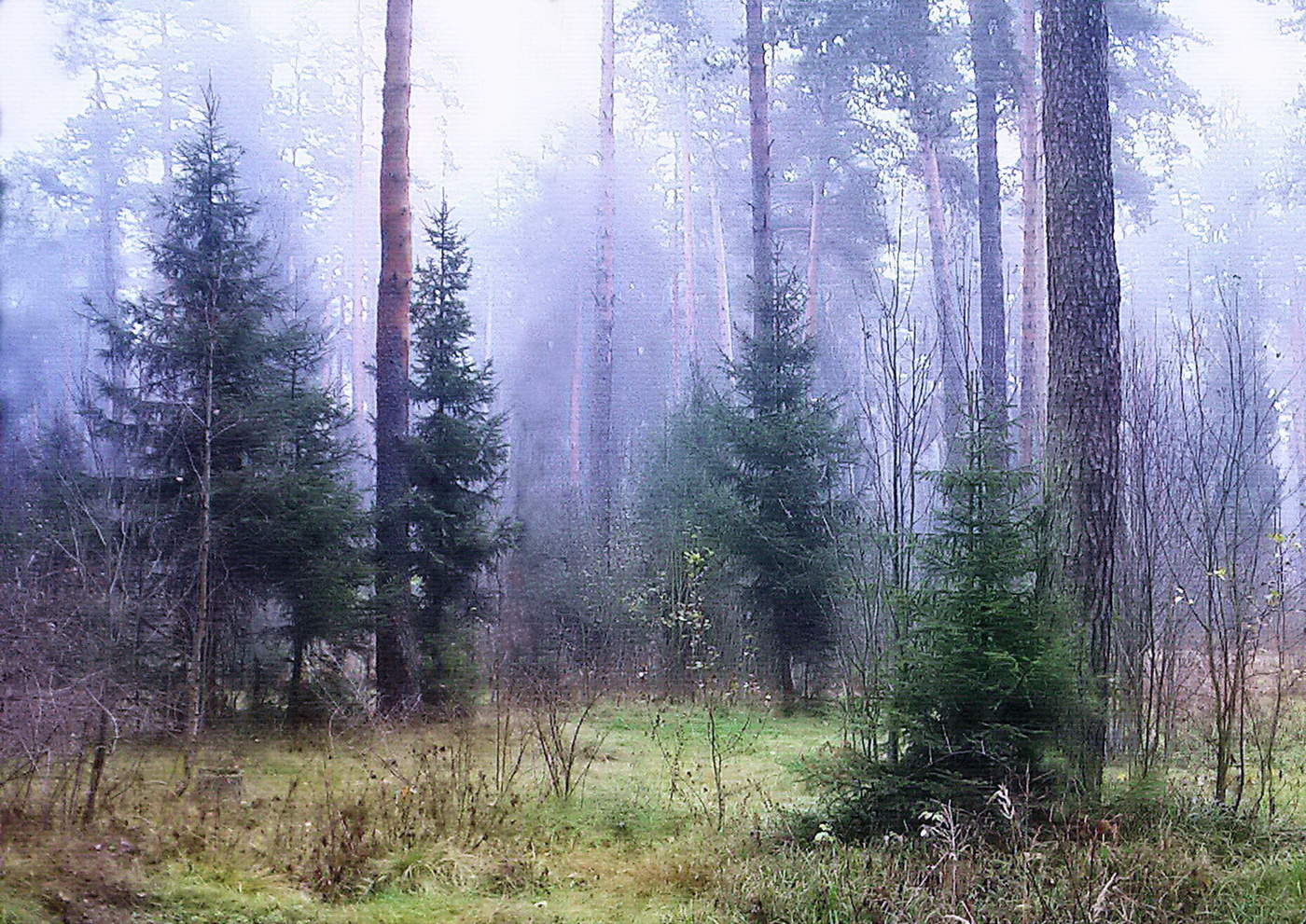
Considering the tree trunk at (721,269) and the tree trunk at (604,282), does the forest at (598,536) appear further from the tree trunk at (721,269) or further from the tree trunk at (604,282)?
the tree trunk at (721,269)

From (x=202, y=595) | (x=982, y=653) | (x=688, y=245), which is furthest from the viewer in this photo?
(x=688, y=245)

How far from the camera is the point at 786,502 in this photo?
984cm

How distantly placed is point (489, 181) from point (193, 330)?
37.9 ft

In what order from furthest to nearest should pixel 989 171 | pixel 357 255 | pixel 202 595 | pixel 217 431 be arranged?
pixel 357 255
pixel 989 171
pixel 217 431
pixel 202 595

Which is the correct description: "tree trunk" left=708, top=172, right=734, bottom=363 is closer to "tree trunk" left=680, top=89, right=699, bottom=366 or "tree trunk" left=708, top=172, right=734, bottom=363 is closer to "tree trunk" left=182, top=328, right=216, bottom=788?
"tree trunk" left=680, top=89, right=699, bottom=366

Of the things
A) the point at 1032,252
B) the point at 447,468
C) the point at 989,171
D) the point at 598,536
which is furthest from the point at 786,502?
the point at 989,171

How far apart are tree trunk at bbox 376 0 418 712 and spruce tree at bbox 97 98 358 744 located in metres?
0.44

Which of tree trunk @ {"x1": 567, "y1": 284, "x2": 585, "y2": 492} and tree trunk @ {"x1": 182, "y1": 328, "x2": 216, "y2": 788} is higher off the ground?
tree trunk @ {"x1": 567, "y1": 284, "x2": 585, "y2": 492}

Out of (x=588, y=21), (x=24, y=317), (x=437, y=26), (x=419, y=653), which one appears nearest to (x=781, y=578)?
(x=419, y=653)

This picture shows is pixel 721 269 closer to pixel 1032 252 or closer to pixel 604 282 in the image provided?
pixel 604 282

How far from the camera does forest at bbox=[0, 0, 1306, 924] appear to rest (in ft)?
15.2

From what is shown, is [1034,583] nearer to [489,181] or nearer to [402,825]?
[402,825]

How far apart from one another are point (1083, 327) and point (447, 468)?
5.28m

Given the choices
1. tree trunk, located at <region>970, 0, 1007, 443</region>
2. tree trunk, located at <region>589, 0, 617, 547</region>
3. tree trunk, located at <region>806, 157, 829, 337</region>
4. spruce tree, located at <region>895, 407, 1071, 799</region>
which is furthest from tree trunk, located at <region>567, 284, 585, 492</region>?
spruce tree, located at <region>895, 407, 1071, 799</region>
